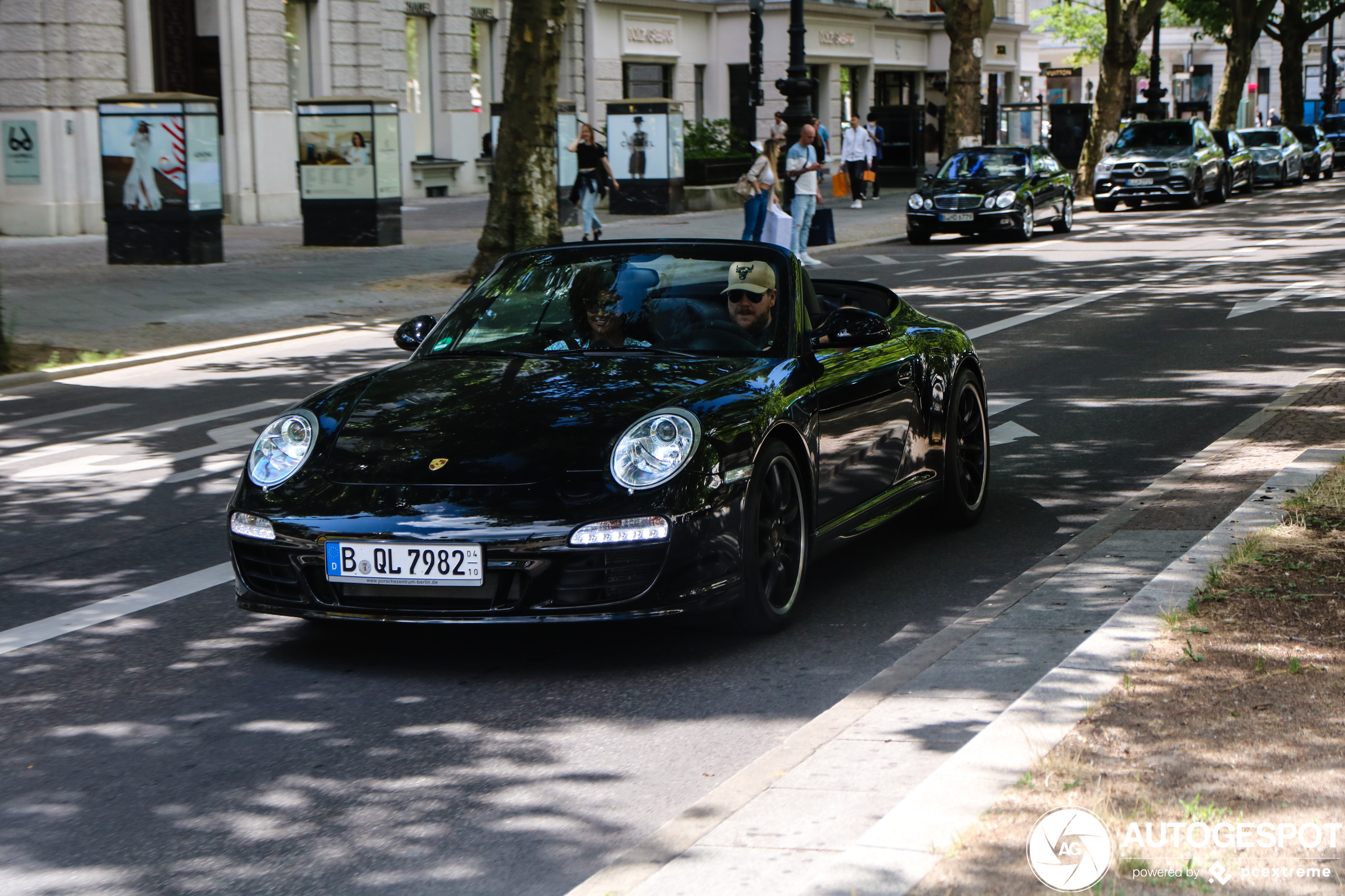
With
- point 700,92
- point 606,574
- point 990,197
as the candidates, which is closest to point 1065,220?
point 990,197

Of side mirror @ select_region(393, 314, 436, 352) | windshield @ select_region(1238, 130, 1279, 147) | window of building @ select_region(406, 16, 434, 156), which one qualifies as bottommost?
side mirror @ select_region(393, 314, 436, 352)

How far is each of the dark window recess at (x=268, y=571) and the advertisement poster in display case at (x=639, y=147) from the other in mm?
26644

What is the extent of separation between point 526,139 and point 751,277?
569 inches

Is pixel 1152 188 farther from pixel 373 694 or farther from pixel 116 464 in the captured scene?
pixel 373 694

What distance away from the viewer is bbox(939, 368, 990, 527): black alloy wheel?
24.2 feet

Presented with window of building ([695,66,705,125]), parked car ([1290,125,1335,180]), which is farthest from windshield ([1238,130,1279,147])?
window of building ([695,66,705,125])

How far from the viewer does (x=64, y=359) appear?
14211mm

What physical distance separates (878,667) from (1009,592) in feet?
3.16

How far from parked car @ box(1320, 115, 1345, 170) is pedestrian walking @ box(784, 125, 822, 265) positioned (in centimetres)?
3885

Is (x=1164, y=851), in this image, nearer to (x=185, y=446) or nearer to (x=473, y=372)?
(x=473, y=372)

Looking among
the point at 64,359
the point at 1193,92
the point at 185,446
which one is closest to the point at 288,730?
the point at 185,446

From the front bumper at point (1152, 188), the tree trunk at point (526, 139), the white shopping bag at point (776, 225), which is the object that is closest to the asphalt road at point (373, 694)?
the tree trunk at point (526, 139)

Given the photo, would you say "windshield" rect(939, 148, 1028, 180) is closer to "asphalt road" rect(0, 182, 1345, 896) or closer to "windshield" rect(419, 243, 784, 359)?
"asphalt road" rect(0, 182, 1345, 896)

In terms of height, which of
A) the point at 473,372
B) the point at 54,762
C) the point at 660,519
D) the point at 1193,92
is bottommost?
the point at 54,762
